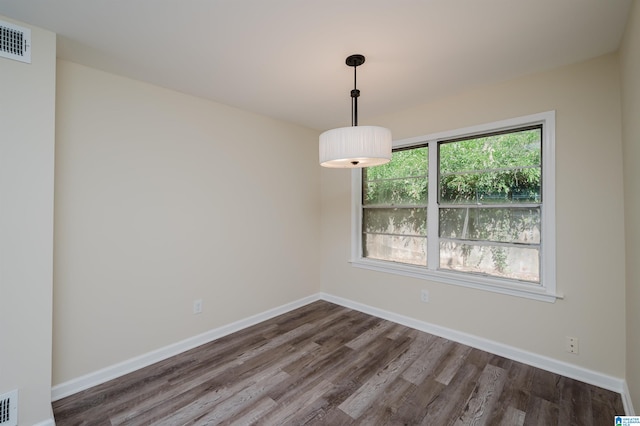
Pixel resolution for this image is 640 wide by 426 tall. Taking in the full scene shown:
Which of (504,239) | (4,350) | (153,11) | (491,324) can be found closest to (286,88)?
(153,11)

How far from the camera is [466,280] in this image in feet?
9.27

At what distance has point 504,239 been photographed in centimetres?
265

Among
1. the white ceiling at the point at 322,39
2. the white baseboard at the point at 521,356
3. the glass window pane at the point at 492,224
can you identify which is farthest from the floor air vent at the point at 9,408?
the glass window pane at the point at 492,224

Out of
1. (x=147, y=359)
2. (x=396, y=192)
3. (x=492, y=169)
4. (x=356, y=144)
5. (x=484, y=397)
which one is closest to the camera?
(x=356, y=144)

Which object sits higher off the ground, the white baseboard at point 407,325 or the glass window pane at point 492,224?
the glass window pane at point 492,224

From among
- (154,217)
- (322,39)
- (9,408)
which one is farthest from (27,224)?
(322,39)

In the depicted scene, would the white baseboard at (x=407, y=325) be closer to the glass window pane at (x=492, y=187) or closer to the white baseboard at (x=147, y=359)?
the white baseboard at (x=147, y=359)

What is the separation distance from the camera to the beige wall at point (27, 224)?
164 cm

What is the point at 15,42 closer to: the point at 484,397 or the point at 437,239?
the point at 437,239

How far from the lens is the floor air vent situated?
162cm

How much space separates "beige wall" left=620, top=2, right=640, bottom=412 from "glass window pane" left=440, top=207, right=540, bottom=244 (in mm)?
611

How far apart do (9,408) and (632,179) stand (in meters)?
3.98

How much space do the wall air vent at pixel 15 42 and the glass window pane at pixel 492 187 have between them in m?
3.46

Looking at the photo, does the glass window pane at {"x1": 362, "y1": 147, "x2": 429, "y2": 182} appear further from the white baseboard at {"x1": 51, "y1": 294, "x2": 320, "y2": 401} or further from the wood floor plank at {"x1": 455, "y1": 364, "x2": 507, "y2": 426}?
the white baseboard at {"x1": 51, "y1": 294, "x2": 320, "y2": 401}
